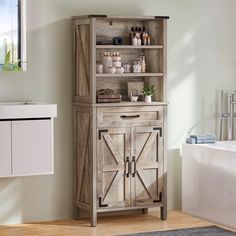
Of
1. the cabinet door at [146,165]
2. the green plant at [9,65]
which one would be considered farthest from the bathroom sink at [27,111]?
the cabinet door at [146,165]

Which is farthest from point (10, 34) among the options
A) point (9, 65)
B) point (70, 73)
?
point (70, 73)

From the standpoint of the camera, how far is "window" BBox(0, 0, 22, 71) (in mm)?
6223

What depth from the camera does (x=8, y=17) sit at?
20.5ft

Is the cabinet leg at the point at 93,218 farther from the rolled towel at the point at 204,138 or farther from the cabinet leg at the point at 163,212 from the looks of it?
the rolled towel at the point at 204,138

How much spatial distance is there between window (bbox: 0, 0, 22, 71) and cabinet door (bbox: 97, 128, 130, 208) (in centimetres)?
98

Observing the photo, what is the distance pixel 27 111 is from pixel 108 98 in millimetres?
774

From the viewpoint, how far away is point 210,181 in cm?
644

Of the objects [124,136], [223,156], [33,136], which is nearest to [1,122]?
[33,136]

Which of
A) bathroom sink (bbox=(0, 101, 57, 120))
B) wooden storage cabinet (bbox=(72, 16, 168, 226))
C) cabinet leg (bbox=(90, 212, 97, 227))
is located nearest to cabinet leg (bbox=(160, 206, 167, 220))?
wooden storage cabinet (bbox=(72, 16, 168, 226))

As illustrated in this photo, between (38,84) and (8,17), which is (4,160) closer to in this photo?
(38,84)

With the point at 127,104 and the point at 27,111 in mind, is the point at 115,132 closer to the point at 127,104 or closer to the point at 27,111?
the point at 127,104

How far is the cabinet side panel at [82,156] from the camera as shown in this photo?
6.33 meters

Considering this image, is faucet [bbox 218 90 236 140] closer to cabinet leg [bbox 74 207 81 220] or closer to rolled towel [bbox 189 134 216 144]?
rolled towel [bbox 189 134 216 144]

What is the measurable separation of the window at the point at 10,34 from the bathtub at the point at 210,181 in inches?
71.3
